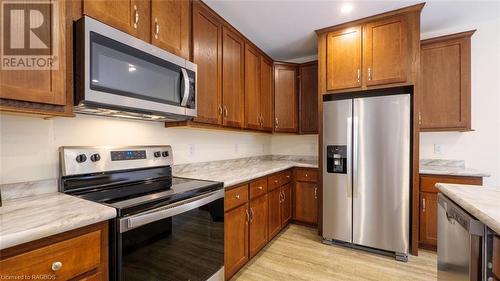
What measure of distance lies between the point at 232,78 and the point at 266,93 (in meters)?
0.82

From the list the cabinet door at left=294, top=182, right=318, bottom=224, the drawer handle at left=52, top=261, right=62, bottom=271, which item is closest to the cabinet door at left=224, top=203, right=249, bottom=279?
the drawer handle at left=52, top=261, right=62, bottom=271

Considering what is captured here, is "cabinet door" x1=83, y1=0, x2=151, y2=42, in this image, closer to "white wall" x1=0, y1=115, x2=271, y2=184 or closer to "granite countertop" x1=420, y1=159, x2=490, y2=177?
"white wall" x1=0, y1=115, x2=271, y2=184

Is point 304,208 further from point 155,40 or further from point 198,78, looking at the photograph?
point 155,40

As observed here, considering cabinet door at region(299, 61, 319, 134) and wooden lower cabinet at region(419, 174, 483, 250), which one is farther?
cabinet door at region(299, 61, 319, 134)

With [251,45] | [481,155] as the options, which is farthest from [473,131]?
[251,45]

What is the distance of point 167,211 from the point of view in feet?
3.89

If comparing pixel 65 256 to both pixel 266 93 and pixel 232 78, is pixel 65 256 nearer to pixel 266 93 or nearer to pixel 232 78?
pixel 232 78

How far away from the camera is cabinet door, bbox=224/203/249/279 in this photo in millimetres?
1766

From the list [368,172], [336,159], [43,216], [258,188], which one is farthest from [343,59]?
[43,216]

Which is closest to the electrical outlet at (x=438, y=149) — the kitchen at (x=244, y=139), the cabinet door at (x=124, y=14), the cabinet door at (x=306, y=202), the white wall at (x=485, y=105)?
the kitchen at (x=244, y=139)

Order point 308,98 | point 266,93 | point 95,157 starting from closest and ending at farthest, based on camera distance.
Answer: point 95,157 < point 266,93 < point 308,98

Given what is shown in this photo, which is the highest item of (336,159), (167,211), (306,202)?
(336,159)

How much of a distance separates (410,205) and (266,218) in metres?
1.43

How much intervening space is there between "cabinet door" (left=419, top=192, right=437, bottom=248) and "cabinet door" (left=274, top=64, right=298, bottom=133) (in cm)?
171
